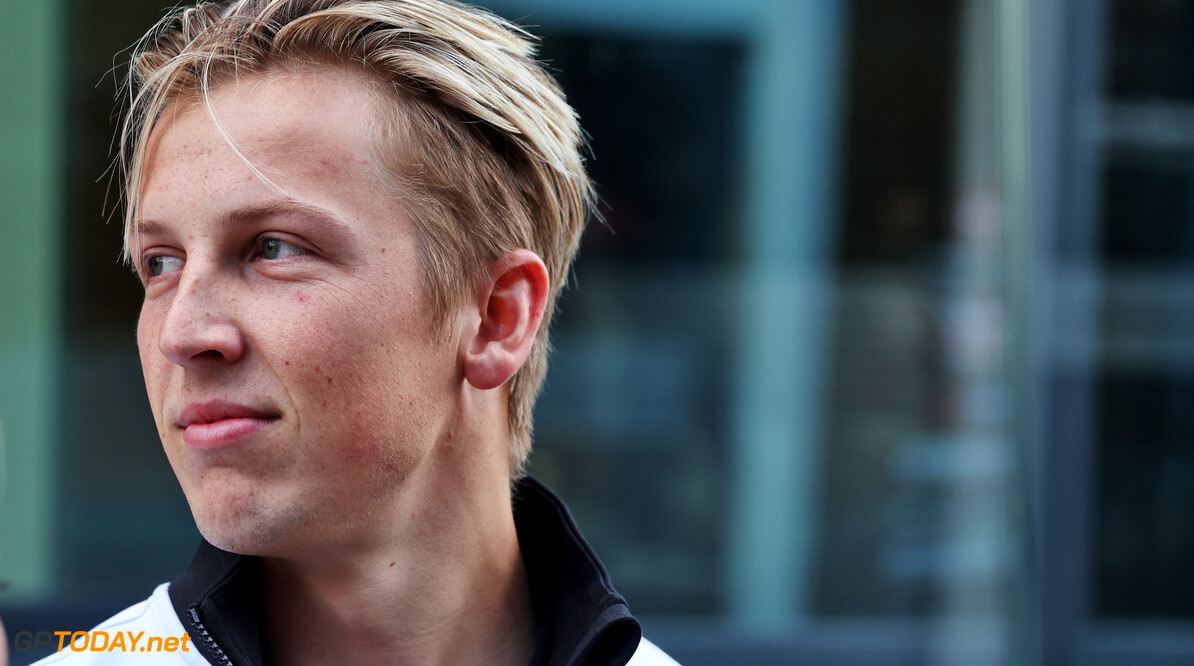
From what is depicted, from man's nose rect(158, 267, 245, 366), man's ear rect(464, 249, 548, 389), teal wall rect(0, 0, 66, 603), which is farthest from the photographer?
teal wall rect(0, 0, 66, 603)

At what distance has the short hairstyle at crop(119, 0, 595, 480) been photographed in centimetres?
150

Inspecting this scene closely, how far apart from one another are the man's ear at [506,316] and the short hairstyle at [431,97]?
0.10ft

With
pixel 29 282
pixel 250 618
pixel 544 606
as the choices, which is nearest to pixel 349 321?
pixel 250 618

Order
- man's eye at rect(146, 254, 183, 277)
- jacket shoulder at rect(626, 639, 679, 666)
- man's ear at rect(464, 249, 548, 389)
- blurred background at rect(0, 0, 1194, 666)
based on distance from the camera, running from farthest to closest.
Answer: blurred background at rect(0, 0, 1194, 666)
jacket shoulder at rect(626, 639, 679, 666)
man's ear at rect(464, 249, 548, 389)
man's eye at rect(146, 254, 183, 277)

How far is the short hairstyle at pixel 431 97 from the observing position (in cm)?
150

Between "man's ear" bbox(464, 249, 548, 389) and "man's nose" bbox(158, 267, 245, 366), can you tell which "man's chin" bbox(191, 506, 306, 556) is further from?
"man's ear" bbox(464, 249, 548, 389)

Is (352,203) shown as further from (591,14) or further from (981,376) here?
(981,376)

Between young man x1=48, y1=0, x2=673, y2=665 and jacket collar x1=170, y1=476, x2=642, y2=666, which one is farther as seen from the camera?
jacket collar x1=170, y1=476, x2=642, y2=666

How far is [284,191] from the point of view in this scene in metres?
1.40

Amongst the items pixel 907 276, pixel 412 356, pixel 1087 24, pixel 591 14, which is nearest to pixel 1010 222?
pixel 907 276

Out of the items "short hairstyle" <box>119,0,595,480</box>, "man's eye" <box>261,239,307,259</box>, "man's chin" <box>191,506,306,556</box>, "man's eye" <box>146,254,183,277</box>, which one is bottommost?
"man's chin" <box>191,506,306,556</box>

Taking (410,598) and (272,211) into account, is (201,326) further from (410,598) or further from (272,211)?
(410,598)

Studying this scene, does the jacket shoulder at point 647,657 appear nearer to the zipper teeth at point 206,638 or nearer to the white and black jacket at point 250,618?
the white and black jacket at point 250,618

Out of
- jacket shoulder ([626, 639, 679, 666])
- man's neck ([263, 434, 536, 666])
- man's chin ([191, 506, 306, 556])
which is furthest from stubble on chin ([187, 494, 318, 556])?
jacket shoulder ([626, 639, 679, 666])
